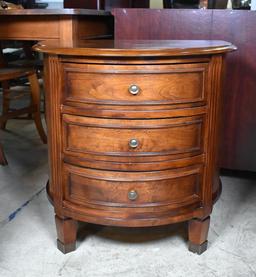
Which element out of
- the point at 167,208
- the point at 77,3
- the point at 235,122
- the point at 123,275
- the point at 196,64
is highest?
the point at 77,3

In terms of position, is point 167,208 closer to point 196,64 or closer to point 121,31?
point 196,64

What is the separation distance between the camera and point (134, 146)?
1224 mm

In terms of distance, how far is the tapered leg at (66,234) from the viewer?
1.40m

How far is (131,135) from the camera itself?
3.99ft

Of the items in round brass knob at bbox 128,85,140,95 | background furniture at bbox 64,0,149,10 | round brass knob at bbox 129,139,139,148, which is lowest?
round brass knob at bbox 129,139,139,148

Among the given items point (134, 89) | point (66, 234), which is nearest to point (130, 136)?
point (134, 89)

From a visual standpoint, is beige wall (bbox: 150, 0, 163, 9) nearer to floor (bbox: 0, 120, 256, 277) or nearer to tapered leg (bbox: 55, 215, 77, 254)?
floor (bbox: 0, 120, 256, 277)

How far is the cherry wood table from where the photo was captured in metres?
1.71

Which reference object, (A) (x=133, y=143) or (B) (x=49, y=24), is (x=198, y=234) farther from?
(B) (x=49, y=24)

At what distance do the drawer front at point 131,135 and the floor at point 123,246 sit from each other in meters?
0.42

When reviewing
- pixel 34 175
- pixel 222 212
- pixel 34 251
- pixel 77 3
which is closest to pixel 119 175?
pixel 34 251

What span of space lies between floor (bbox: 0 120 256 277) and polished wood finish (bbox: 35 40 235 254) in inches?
7.1

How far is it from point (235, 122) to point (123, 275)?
93 cm

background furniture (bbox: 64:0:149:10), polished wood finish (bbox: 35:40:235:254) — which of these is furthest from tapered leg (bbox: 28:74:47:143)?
polished wood finish (bbox: 35:40:235:254)
